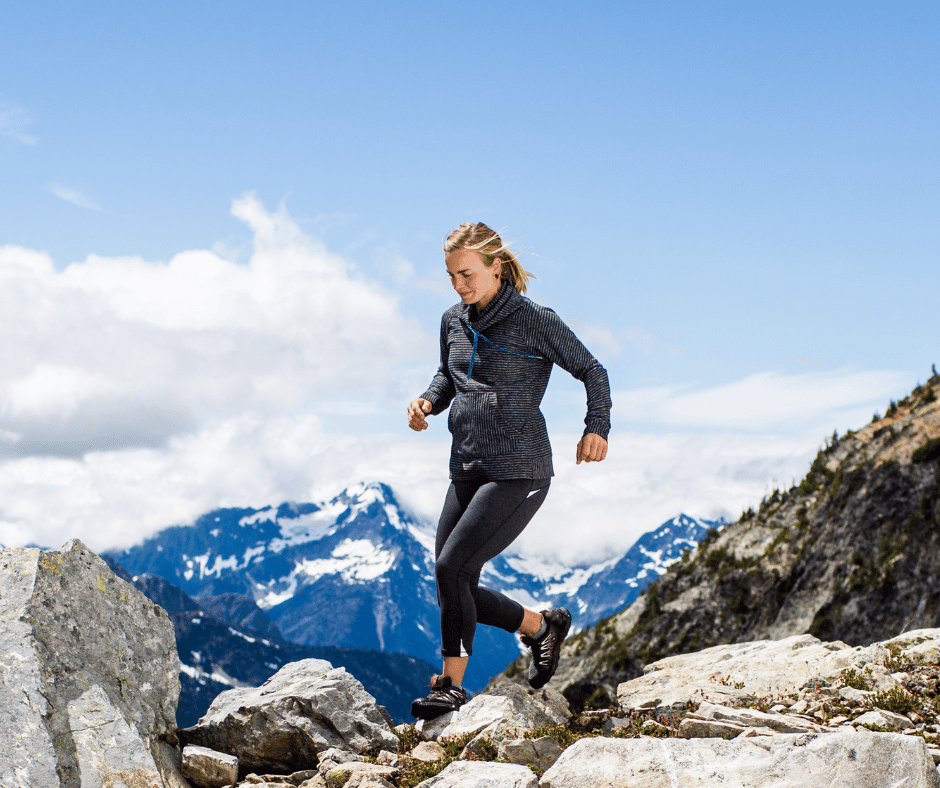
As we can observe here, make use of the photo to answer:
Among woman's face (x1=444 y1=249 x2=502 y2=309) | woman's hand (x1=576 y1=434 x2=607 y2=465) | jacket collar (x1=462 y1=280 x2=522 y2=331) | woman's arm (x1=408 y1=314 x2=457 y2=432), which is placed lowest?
woman's hand (x1=576 y1=434 x2=607 y2=465)

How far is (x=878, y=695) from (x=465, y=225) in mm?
5703

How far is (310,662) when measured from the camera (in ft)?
27.2

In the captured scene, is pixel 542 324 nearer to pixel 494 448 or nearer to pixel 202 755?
pixel 494 448

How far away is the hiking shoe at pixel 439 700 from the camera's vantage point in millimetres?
7070

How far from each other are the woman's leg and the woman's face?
160cm

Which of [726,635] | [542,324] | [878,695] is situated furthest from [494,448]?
[726,635]

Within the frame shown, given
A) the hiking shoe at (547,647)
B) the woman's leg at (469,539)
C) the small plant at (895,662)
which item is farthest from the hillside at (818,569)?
the woman's leg at (469,539)

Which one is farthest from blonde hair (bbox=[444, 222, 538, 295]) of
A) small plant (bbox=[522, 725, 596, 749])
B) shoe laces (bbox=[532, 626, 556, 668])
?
small plant (bbox=[522, 725, 596, 749])

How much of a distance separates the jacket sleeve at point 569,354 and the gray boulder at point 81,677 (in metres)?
4.16

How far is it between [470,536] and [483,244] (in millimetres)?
2431

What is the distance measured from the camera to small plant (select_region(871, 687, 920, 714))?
24.1 ft

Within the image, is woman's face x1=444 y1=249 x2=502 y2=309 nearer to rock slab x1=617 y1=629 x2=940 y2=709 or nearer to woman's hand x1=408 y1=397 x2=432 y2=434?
woman's hand x1=408 y1=397 x2=432 y2=434

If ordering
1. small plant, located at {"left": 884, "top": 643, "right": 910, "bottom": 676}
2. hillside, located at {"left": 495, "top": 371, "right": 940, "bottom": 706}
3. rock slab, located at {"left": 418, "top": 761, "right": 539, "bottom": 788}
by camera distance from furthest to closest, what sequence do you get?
hillside, located at {"left": 495, "top": 371, "right": 940, "bottom": 706}
small plant, located at {"left": 884, "top": 643, "right": 910, "bottom": 676}
rock slab, located at {"left": 418, "top": 761, "right": 539, "bottom": 788}

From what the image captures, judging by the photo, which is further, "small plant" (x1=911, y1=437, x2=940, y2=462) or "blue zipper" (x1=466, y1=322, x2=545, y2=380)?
"small plant" (x1=911, y1=437, x2=940, y2=462)
